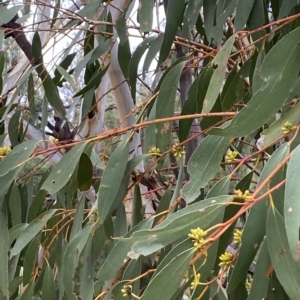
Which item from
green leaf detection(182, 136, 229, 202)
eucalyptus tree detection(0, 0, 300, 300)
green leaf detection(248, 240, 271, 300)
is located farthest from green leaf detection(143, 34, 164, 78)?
green leaf detection(248, 240, 271, 300)

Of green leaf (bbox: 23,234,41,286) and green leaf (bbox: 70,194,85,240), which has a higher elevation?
green leaf (bbox: 70,194,85,240)

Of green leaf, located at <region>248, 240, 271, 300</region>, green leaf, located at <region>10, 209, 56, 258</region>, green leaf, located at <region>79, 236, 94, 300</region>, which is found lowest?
green leaf, located at <region>79, 236, 94, 300</region>

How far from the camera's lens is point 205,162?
0.68 m

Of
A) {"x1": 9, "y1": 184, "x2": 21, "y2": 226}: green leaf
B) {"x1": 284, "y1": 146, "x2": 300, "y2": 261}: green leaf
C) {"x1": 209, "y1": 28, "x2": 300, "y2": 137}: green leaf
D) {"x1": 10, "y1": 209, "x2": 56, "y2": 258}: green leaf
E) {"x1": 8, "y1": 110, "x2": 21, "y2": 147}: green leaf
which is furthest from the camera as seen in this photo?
{"x1": 8, "y1": 110, "x2": 21, "y2": 147}: green leaf

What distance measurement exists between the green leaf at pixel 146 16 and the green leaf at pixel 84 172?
0.32 metres

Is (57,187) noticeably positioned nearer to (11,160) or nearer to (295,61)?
(11,160)

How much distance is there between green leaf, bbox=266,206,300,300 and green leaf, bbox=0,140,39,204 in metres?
0.45

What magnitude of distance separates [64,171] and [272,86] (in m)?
0.36

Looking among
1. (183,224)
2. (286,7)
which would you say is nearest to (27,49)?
(286,7)

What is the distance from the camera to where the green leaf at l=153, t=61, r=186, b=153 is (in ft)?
2.82

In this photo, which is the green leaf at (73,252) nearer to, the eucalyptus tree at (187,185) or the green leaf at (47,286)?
the eucalyptus tree at (187,185)

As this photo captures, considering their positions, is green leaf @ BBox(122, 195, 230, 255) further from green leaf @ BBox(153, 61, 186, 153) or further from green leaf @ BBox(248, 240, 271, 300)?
green leaf @ BBox(153, 61, 186, 153)

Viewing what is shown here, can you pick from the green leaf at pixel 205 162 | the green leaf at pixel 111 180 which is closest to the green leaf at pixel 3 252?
the green leaf at pixel 111 180

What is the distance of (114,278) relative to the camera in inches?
31.1
